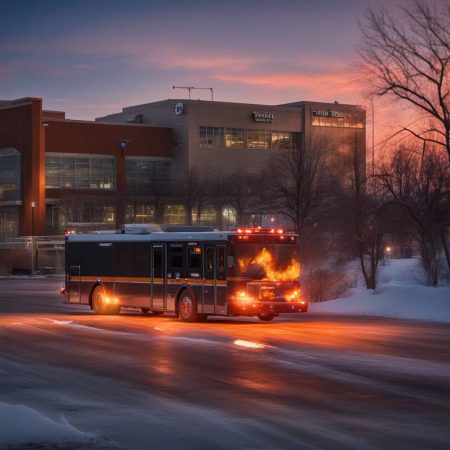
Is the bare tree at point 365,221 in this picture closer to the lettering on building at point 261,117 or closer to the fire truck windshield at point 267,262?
the fire truck windshield at point 267,262

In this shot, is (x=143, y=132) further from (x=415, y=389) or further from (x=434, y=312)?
(x=415, y=389)

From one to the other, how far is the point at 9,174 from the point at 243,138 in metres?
29.0

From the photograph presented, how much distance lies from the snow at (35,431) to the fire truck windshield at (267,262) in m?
16.1

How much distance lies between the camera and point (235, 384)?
14.6 metres

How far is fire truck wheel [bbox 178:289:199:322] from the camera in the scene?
2727cm

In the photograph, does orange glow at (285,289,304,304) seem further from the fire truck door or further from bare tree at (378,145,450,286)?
bare tree at (378,145,450,286)

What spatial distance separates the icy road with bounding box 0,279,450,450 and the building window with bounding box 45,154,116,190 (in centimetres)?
8239

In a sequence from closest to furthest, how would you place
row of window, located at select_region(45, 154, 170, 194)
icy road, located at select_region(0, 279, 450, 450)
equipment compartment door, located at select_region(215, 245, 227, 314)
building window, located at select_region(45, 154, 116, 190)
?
icy road, located at select_region(0, 279, 450, 450)
equipment compartment door, located at select_region(215, 245, 227, 314)
building window, located at select_region(45, 154, 116, 190)
row of window, located at select_region(45, 154, 170, 194)

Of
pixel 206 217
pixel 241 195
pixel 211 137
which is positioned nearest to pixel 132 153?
pixel 211 137

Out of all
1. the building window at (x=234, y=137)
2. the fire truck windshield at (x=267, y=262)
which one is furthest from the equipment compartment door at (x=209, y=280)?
the building window at (x=234, y=137)

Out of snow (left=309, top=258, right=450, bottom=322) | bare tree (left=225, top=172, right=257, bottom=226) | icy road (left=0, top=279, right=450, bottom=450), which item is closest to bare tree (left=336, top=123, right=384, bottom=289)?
snow (left=309, top=258, right=450, bottom=322)

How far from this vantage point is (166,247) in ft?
94.9

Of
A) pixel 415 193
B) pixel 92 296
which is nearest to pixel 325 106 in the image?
pixel 415 193

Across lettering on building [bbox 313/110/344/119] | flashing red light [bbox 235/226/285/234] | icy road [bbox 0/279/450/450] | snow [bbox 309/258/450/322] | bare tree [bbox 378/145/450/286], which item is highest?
lettering on building [bbox 313/110/344/119]
